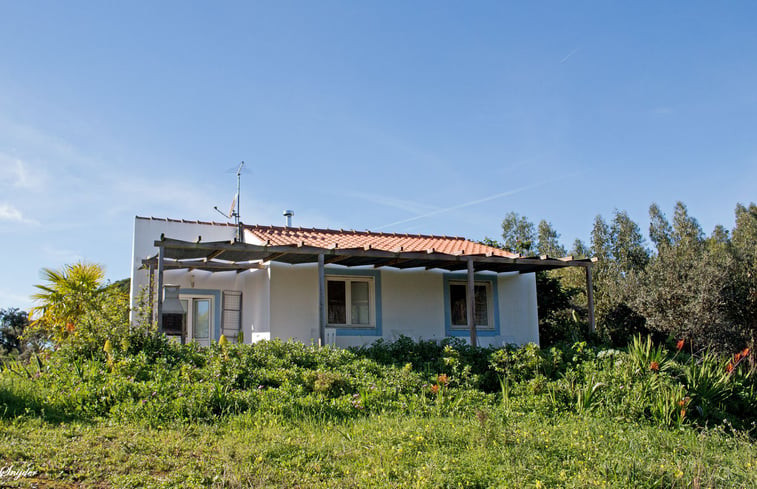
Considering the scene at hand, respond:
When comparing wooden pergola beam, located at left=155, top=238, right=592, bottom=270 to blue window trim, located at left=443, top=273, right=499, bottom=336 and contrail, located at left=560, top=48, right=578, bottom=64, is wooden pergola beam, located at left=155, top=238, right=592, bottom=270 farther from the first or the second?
contrail, located at left=560, top=48, right=578, bottom=64

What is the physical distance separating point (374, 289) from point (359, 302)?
48 centimetres

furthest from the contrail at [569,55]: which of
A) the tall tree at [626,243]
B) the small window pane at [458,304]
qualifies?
the tall tree at [626,243]

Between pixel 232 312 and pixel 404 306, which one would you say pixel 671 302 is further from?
pixel 232 312

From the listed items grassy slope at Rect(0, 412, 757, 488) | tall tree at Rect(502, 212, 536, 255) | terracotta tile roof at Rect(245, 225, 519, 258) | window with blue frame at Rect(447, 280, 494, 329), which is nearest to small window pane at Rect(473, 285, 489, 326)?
window with blue frame at Rect(447, 280, 494, 329)

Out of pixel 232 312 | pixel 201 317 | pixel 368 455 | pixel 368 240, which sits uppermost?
pixel 368 240

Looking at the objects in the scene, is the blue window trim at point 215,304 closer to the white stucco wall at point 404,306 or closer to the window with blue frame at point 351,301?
the white stucco wall at point 404,306

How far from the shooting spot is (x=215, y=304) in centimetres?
1491

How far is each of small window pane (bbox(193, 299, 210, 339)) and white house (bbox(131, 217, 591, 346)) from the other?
0.08 ft

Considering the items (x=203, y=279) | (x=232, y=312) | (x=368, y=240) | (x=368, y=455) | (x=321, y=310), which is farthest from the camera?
(x=368, y=240)

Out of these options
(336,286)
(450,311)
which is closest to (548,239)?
(450,311)

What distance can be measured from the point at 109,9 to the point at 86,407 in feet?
21.1

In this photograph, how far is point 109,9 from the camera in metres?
9.95

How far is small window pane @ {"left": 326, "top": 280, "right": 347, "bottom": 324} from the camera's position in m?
14.3

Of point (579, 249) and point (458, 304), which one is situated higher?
point (579, 249)
